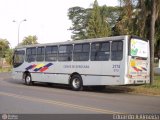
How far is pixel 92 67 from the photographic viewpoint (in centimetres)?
1969

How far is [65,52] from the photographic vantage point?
71.5 feet

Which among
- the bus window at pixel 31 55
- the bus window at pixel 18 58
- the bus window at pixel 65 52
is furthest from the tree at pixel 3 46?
the bus window at pixel 65 52

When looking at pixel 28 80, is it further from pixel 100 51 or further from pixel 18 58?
pixel 100 51

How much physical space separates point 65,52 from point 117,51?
172 inches

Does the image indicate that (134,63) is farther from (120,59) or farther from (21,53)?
(21,53)

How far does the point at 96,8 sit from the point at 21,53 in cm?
3682

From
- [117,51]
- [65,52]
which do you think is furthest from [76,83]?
[117,51]

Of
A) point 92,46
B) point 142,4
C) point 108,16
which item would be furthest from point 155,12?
point 108,16

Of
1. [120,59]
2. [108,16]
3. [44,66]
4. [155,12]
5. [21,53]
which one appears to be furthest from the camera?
[108,16]

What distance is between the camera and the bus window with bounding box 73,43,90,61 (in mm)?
20234

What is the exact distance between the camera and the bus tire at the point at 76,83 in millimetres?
20539

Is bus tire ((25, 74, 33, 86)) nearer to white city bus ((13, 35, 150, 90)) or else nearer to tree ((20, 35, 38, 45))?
white city bus ((13, 35, 150, 90))

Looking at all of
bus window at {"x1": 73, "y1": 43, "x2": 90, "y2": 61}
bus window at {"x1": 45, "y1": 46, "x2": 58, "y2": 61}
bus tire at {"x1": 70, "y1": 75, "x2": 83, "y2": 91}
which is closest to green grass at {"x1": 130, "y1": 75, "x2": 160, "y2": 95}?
bus tire at {"x1": 70, "y1": 75, "x2": 83, "y2": 91}

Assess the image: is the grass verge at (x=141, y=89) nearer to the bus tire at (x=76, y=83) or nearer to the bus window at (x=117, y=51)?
the bus tire at (x=76, y=83)
